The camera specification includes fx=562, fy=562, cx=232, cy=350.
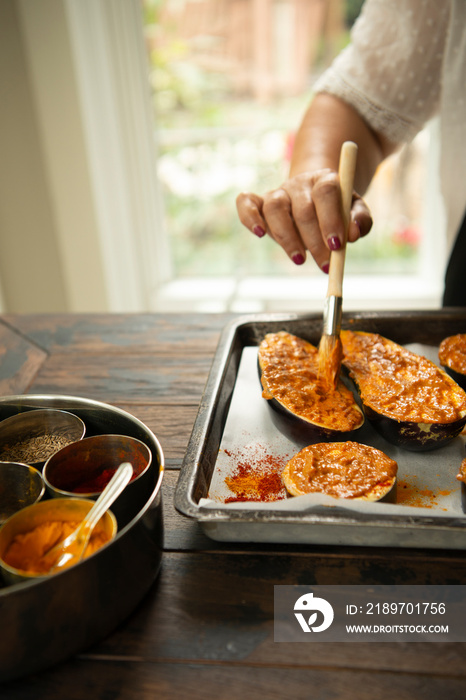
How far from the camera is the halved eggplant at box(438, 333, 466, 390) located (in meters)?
1.29

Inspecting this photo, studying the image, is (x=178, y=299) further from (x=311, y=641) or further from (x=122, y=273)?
(x=311, y=641)

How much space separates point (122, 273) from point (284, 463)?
2364mm

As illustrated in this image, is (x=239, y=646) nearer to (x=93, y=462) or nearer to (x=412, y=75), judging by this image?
(x=93, y=462)

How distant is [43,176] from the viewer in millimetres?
3012

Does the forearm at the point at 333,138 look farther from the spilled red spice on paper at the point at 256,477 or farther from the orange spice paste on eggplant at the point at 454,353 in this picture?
the spilled red spice on paper at the point at 256,477

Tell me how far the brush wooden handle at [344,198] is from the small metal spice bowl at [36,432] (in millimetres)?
622

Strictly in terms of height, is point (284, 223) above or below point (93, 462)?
above

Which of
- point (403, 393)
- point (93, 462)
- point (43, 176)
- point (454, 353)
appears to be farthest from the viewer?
point (43, 176)

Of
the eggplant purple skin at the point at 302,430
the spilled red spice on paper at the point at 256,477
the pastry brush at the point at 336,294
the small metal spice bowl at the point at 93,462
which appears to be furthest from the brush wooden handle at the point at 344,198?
the small metal spice bowl at the point at 93,462

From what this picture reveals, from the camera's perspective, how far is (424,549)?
87 cm

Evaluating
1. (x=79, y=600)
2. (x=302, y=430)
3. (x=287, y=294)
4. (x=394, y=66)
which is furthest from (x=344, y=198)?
→ (x=287, y=294)

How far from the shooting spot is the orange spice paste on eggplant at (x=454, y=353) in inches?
51.0

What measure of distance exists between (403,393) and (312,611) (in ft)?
1.91

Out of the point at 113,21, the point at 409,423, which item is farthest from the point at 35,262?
the point at 409,423
